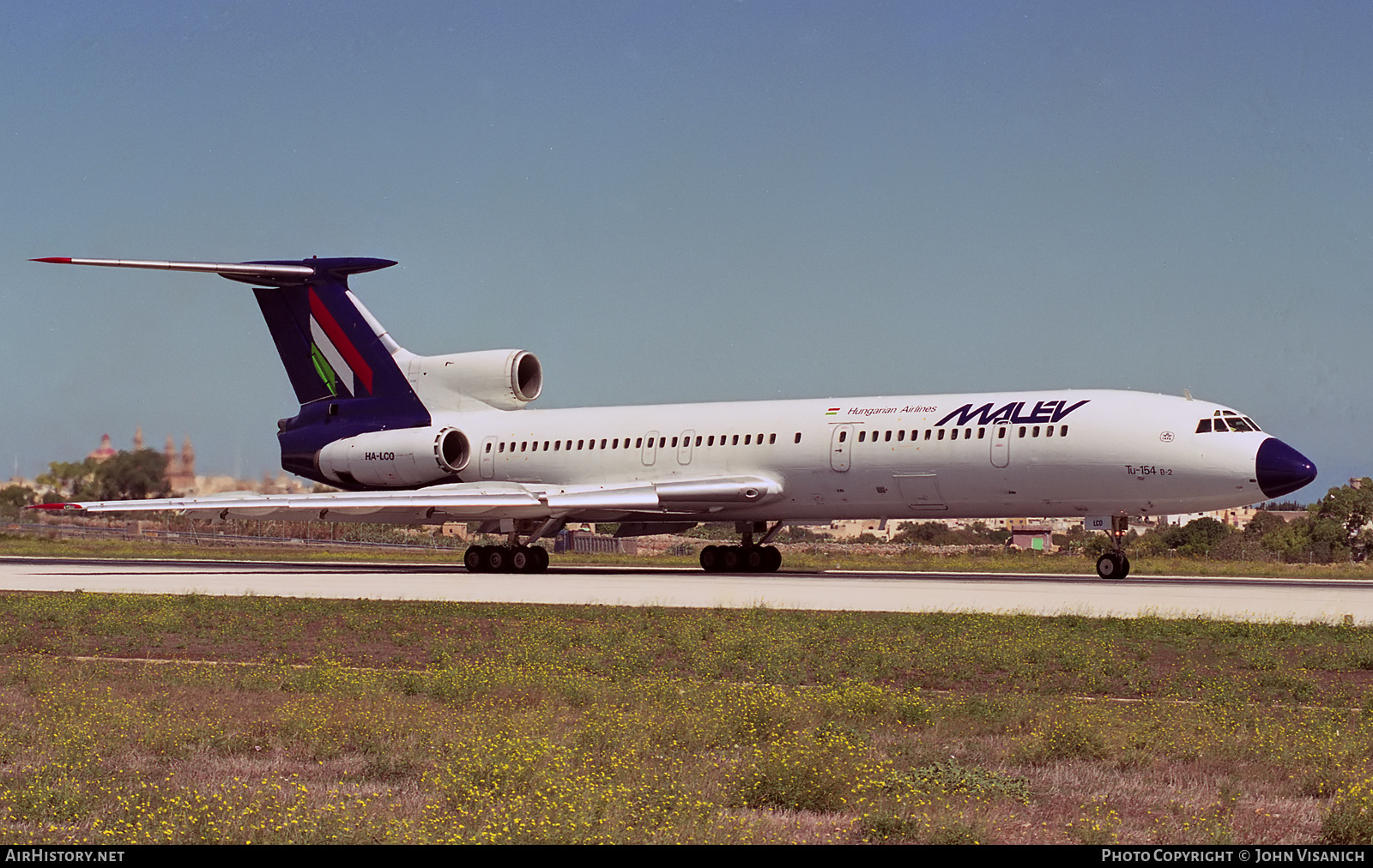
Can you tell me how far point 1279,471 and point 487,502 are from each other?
1829 centimetres

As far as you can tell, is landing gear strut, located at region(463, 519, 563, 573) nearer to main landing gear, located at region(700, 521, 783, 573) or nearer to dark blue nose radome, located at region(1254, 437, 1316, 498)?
main landing gear, located at region(700, 521, 783, 573)

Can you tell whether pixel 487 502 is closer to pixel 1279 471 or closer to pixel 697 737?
pixel 1279 471

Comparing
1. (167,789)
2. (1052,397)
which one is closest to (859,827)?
(167,789)

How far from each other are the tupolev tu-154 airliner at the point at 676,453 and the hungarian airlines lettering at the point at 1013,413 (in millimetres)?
42

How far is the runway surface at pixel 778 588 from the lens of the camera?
74.7ft

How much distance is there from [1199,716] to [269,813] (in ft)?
23.7

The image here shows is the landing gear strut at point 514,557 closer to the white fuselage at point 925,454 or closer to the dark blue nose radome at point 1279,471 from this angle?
the white fuselage at point 925,454

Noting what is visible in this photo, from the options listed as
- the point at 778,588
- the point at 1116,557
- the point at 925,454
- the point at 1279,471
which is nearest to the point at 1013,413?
the point at 925,454

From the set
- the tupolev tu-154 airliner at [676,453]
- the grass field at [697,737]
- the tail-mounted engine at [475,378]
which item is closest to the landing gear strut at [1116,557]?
the tupolev tu-154 airliner at [676,453]

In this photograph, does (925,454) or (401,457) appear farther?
(401,457)

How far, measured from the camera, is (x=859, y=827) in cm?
780

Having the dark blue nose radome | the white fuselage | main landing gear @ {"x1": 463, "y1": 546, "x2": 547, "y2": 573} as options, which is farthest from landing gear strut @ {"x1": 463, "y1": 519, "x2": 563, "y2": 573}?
the dark blue nose radome

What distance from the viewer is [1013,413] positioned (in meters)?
32.0
